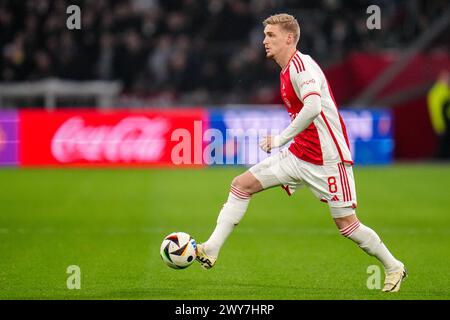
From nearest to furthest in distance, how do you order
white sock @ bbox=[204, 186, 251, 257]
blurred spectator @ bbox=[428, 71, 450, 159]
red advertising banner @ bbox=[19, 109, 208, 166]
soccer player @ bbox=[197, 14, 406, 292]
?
soccer player @ bbox=[197, 14, 406, 292]
white sock @ bbox=[204, 186, 251, 257]
red advertising banner @ bbox=[19, 109, 208, 166]
blurred spectator @ bbox=[428, 71, 450, 159]

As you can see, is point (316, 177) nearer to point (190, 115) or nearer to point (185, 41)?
point (190, 115)

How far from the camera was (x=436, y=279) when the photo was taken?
8.33 metres

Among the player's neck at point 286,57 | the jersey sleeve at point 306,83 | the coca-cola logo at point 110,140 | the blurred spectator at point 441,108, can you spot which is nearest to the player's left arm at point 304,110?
the jersey sleeve at point 306,83

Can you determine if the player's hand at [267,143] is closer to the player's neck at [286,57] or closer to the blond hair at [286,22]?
the player's neck at [286,57]

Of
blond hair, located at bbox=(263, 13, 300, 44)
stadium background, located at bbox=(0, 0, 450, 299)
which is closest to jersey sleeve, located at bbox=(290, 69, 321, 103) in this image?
blond hair, located at bbox=(263, 13, 300, 44)

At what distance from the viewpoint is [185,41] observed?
80.1ft

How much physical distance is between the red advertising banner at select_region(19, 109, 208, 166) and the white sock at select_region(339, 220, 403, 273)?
13.8 metres

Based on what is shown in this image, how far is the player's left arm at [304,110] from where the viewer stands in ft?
24.5

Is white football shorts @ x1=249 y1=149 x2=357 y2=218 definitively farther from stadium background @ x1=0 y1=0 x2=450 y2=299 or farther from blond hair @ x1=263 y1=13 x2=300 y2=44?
stadium background @ x1=0 y1=0 x2=450 y2=299

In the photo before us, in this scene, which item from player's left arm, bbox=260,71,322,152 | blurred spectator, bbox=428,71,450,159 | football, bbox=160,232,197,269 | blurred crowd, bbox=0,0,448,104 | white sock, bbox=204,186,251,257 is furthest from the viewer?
blurred crowd, bbox=0,0,448,104

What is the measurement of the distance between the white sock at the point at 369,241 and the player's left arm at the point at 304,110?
886 millimetres

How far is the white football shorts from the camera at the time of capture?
7.71 metres

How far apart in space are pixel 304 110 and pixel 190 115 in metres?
14.4

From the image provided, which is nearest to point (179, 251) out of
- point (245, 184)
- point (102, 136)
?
point (245, 184)
